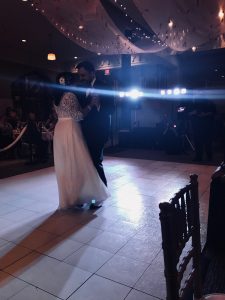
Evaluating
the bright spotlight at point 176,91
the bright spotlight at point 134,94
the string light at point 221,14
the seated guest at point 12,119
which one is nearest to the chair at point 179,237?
the string light at point 221,14

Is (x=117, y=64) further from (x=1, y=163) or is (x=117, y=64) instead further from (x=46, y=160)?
(x=1, y=163)

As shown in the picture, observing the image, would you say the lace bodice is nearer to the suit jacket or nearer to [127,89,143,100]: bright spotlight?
the suit jacket

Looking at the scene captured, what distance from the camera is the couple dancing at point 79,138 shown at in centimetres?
295

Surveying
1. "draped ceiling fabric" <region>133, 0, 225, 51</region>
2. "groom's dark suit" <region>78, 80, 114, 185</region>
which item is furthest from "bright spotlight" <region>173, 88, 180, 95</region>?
"groom's dark suit" <region>78, 80, 114, 185</region>

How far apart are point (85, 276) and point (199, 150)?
15.1 feet

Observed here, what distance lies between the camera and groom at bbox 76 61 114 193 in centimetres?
297

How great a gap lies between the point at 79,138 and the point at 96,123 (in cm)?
27

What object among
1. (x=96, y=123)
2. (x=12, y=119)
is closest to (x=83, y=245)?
(x=96, y=123)

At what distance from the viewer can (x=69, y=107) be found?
2910mm

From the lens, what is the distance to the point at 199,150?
19.2 ft

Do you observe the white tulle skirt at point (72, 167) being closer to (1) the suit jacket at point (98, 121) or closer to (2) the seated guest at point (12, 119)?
(1) the suit jacket at point (98, 121)

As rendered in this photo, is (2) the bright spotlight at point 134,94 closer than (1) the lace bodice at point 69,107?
No

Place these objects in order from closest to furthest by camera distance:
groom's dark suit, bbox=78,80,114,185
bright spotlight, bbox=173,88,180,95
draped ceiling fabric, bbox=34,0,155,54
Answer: groom's dark suit, bbox=78,80,114,185 → draped ceiling fabric, bbox=34,0,155,54 → bright spotlight, bbox=173,88,180,95

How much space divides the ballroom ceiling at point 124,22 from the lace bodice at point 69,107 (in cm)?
117
